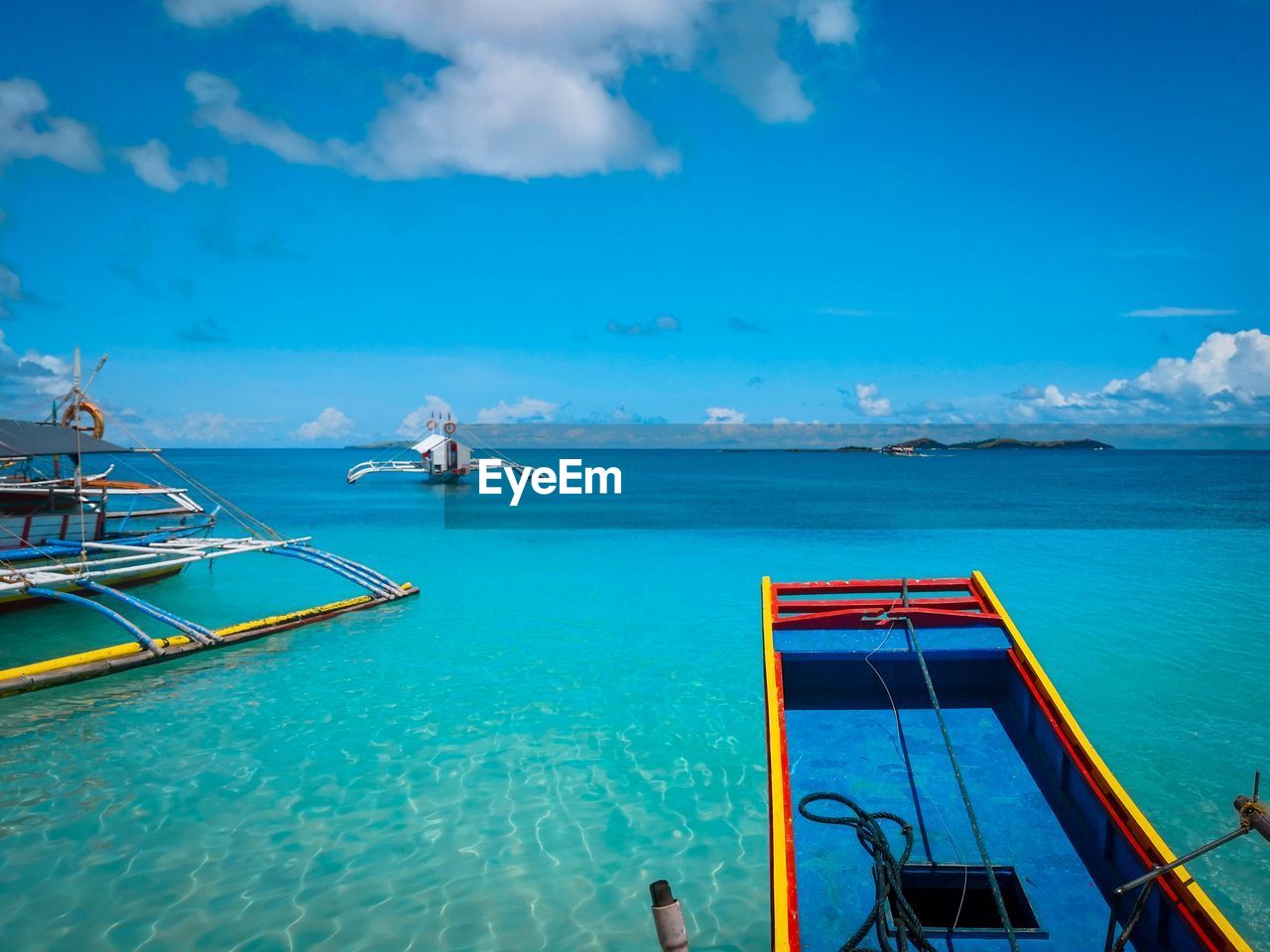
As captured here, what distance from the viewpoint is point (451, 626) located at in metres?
20.7

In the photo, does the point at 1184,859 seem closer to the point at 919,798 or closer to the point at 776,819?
the point at 776,819

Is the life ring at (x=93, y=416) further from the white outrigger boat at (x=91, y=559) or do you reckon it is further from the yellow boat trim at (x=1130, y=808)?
the yellow boat trim at (x=1130, y=808)

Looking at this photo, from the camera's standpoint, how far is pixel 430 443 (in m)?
90.6

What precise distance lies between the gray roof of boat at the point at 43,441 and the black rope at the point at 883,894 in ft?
83.8

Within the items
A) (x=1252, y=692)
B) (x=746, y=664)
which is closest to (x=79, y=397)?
(x=746, y=664)

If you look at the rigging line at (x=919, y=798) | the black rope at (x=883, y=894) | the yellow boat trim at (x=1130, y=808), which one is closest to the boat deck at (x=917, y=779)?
the rigging line at (x=919, y=798)

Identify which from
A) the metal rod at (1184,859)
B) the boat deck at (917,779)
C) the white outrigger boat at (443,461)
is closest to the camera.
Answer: the metal rod at (1184,859)

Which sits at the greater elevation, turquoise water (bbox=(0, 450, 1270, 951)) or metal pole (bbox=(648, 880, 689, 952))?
metal pole (bbox=(648, 880, 689, 952))

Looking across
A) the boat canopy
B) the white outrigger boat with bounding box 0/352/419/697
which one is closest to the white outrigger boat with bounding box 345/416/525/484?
the boat canopy

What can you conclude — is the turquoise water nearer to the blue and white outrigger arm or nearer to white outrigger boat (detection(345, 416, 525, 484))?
the blue and white outrigger arm

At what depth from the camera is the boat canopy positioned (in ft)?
291

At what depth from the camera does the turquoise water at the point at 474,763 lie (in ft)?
27.3

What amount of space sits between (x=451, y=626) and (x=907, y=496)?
206ft

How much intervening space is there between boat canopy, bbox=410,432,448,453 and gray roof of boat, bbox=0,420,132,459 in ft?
194
